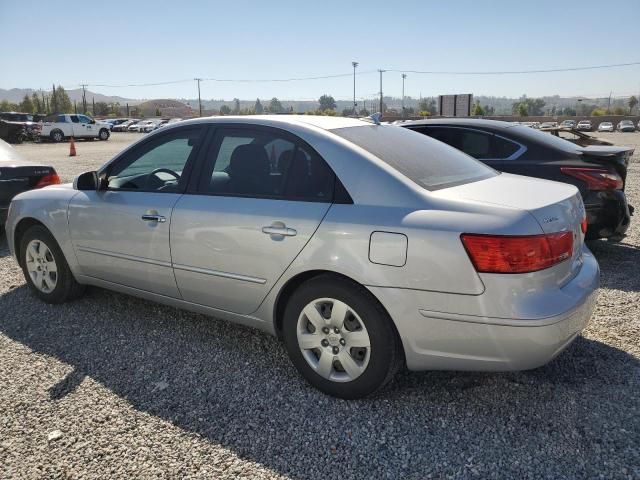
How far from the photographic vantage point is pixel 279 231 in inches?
118

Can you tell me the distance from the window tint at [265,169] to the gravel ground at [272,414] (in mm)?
1136

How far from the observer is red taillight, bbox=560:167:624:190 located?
17.0 feet

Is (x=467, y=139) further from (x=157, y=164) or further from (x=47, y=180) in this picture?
(x=47, y=180)

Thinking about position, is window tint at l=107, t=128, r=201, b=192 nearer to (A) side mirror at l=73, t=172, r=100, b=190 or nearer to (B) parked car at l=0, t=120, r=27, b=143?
(A) side mirror at l=73, t=172, r=100, b=190

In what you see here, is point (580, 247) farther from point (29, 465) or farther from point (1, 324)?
point (1, 324)

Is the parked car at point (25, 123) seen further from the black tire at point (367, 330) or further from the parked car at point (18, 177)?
the black tire at point (367, 330)

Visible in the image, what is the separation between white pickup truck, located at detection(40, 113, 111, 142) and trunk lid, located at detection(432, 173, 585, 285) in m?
35.6

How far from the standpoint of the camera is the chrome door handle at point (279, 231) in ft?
9.72

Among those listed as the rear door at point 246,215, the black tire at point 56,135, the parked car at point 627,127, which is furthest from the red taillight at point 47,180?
the parked car at point 627,127

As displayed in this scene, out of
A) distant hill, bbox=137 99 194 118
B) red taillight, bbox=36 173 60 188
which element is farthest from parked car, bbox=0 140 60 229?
distant hill, bbox=137 99 194 118

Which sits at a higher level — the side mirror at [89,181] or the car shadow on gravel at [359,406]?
the side mirror at [89,181]

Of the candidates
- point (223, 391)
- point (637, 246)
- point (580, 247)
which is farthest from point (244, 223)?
point (637, 246)

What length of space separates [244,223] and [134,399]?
119 cm

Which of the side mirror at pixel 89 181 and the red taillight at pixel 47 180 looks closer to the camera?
the side mirror at pixel 89 181
